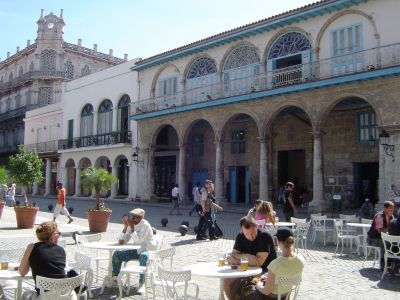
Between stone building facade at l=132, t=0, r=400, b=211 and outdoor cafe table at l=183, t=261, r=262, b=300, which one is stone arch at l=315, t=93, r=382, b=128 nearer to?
stone building facade at l=132, t=0, r=400, b=211

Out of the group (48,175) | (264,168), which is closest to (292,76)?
(264,168)

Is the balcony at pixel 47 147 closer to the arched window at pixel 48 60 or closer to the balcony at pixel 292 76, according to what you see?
the arched window at pixel 48 60

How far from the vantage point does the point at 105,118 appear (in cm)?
3000

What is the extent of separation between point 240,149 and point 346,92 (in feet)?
29.3

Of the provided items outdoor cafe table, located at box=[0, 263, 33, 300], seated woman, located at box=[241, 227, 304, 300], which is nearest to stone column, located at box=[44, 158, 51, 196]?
outdoor cafe table, located at box=[0, 263, 33, 300]

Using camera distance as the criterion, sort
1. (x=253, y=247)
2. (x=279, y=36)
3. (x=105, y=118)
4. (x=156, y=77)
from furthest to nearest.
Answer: (x=105, y=118)
(x=156, y=77)
(x=279, y=36)
(x=253, y=247)

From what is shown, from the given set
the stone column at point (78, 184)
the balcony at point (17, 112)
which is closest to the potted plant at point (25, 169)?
the stone column at point (78, 184)

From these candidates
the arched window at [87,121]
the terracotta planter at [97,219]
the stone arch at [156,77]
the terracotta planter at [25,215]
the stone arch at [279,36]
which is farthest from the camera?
the arched window at [87,121]

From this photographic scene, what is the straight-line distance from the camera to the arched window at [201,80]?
21953mm

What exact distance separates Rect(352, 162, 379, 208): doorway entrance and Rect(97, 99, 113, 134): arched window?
1612cm

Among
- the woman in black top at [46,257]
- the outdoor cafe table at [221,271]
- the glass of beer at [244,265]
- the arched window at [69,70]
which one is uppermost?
the arched window at [69,70]

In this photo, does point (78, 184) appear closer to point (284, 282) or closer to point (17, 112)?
point (17, 112)

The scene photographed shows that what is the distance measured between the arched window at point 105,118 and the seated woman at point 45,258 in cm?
2501

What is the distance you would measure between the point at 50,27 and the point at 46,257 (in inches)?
1544
